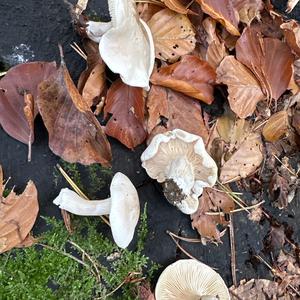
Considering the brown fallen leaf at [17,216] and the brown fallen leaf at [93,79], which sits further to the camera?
the brown fallen leaf at [93,79]

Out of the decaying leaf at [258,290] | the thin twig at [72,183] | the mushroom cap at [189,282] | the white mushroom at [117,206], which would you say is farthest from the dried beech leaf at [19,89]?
the decaying leaf at [258,290]

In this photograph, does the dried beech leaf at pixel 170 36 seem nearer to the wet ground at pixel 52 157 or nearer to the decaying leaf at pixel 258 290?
the wet ground at pixel 52 157

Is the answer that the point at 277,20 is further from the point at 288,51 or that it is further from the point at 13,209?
the point at 13,209

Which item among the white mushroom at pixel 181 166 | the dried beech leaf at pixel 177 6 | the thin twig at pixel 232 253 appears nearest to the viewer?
the white mushroom at pixel 181 166

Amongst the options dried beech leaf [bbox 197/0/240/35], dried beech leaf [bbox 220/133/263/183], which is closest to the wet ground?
dried beech leaf [bbox 220/133/263/183]

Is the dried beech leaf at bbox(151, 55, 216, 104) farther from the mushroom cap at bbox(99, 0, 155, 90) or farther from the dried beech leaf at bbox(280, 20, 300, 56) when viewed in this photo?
the dried beech leaf at bbox(280, 20, 300, 56)

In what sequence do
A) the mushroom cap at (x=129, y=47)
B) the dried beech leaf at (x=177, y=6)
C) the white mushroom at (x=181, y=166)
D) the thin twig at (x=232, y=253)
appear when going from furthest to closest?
the thin twig at (x=232, y=253)
the dried beech leaf at (x=177, y=6)
the white mushroom at (x=181, y=166)
the mushroom cap at (x=129, y=47)
